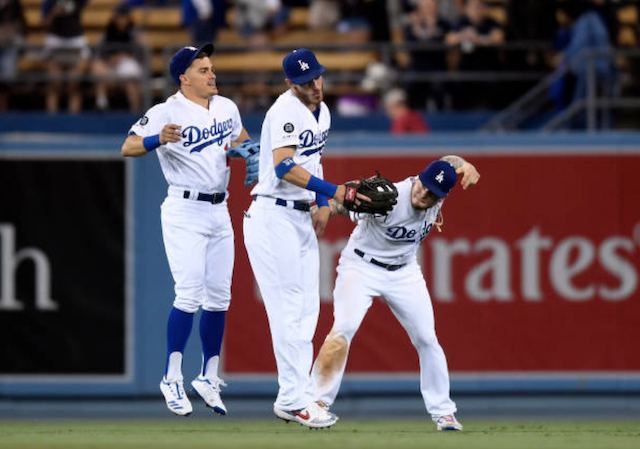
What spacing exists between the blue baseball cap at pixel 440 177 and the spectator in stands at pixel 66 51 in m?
6.58

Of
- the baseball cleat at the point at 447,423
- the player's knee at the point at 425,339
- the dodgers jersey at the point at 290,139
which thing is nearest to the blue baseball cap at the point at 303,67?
the dodgers jersey at the point at 290,139

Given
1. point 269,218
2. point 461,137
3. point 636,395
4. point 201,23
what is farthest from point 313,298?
point 201,23

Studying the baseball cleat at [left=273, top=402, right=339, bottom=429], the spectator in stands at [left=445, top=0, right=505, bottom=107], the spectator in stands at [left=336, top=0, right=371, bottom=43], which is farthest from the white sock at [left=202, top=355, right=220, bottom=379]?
the spectator in stands at [left=336, top=0, right=371, bottom=43]

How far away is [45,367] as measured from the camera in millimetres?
13047

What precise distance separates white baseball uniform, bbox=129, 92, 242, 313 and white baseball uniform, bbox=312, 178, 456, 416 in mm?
958

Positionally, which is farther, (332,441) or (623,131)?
(623,131)

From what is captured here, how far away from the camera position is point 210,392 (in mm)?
9453

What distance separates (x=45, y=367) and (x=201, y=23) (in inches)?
180

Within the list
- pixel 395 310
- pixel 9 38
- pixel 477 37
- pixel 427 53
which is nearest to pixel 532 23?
pixel 477 37

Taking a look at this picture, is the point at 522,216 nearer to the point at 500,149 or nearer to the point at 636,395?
the point at 500,149

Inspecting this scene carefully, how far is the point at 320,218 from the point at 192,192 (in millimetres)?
913

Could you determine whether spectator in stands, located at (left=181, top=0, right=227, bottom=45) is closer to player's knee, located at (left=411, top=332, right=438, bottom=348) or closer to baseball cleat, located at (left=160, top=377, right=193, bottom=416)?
baseball cleat, located at (left=160, top=377, right=193, bottom=416)

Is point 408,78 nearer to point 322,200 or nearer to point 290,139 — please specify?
point 322,200

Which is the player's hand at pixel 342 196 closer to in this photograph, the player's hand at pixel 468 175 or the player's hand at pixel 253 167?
the player's hand at pixel 468 175
